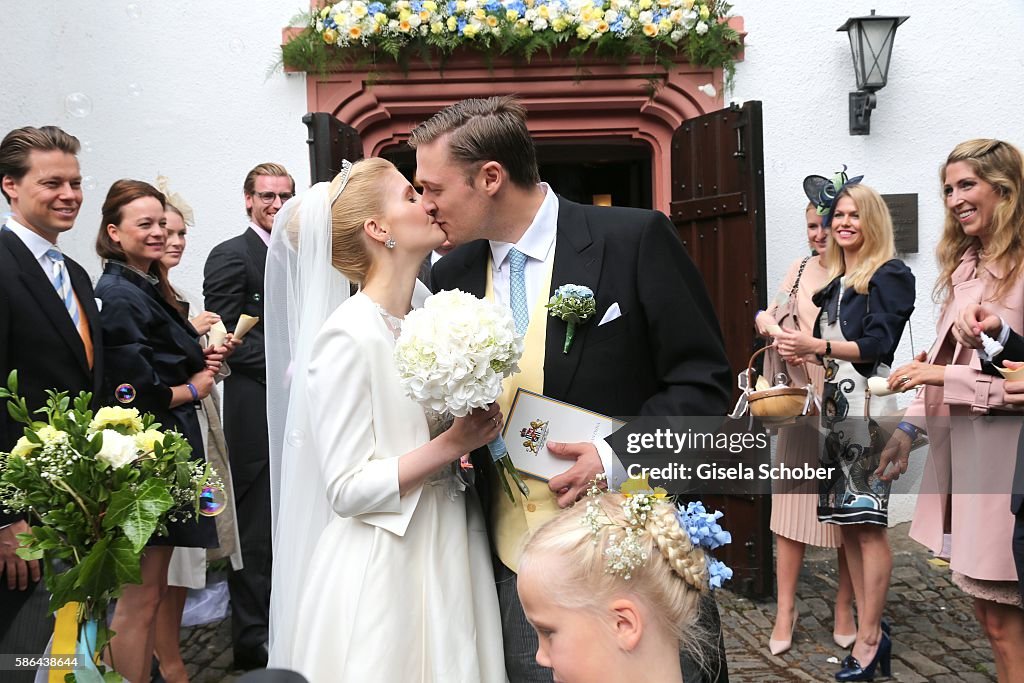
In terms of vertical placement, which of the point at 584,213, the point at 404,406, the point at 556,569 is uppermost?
the point at 584,213

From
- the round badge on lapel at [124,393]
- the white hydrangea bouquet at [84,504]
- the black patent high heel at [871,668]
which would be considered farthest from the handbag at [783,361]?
the white hydrangea bouquet at [84,504]

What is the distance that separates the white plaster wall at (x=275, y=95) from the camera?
7.23 meters

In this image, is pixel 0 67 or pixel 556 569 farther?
pixel 0 67

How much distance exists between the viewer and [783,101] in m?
7.39

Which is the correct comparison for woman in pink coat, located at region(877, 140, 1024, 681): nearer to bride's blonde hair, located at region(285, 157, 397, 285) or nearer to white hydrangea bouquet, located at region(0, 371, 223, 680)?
bride's blonde hair, located at region(285, 157, 397, 285)

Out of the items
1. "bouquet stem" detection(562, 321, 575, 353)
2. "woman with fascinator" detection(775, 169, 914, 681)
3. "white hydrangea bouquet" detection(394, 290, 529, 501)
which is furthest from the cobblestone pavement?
"white hydrangea bouquet" detection(394, 290, 529, 501)

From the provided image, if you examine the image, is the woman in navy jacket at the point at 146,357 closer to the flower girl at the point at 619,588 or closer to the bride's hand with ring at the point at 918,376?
the flower girl at the point at 619,588

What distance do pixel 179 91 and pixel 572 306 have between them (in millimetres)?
5546

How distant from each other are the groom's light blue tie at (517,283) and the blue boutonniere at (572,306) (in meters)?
0.17

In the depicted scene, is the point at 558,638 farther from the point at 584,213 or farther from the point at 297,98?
the point at 297,98

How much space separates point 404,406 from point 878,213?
10.8ft

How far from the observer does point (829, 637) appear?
5.42 m

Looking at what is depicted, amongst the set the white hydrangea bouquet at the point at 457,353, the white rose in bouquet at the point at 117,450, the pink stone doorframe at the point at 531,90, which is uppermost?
the pink stone doorframe at the point at 531,90

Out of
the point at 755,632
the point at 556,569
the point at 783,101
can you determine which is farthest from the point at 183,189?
the point at 556,569
